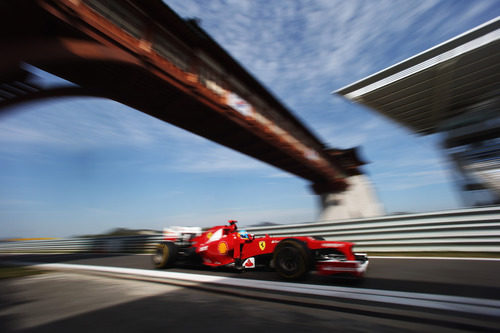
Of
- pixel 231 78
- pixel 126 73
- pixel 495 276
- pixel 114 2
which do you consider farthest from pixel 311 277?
pixel 231 78

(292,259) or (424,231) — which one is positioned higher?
(424,231)

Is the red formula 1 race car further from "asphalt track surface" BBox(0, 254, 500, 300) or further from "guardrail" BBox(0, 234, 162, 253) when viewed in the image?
"guardrail" BBox(0, 234, 162, 253)

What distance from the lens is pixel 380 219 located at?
21.1 ft

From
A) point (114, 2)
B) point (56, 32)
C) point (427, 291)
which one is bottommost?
point (427, 291)

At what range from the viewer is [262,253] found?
432 cm

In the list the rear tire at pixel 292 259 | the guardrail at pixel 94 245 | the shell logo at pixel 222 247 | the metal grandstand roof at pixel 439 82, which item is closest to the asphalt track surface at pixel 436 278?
the rear tire at pixel 292 259

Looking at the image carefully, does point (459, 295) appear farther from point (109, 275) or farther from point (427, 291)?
point (109, 275)

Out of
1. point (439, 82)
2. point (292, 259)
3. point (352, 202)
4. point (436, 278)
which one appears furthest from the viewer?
point (352, 202)

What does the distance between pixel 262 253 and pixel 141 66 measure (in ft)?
18.1

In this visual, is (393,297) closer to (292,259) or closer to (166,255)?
(292,259)

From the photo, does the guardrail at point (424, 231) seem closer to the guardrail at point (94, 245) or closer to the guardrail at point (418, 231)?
Answer: the guardrail at point (418, 231)

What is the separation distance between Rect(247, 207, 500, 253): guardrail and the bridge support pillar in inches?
512

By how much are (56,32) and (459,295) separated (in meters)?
7.88

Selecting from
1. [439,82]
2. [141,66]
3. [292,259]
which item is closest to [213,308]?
[292,259]
